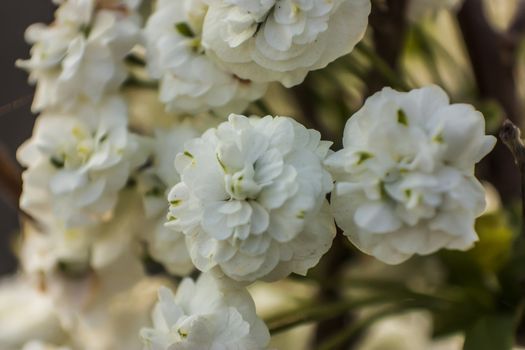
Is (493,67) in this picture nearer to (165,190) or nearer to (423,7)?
(423,7)

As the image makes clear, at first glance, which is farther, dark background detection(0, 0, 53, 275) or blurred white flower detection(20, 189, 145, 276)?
dark background detection(0, 0, 53, 275)

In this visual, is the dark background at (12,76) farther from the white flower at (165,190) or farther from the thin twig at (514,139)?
the thin twig at (514,139)

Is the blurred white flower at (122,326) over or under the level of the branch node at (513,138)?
under

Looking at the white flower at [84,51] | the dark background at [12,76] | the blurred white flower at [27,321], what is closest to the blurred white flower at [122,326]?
the blurred white flower at [27,321]

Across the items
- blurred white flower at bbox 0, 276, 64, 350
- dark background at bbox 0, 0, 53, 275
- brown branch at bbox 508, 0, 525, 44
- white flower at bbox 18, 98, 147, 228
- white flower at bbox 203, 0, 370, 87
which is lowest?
dark background at bbox 0, 0, 53, 275

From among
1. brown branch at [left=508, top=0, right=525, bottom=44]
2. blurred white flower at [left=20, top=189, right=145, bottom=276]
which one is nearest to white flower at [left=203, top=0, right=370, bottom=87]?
blurred white flower at [left=20, top=189, right=145, bottom=276]

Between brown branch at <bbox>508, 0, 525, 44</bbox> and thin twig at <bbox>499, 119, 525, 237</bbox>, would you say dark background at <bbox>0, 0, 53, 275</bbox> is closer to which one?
brown branch at <bbox>508, 0, 525, 44</bbox>

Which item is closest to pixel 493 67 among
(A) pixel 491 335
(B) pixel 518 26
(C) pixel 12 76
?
(B) pixel 518 26

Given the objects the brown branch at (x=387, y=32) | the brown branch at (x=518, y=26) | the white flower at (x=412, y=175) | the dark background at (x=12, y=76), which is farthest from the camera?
the dark background at (x=12, y=76)
